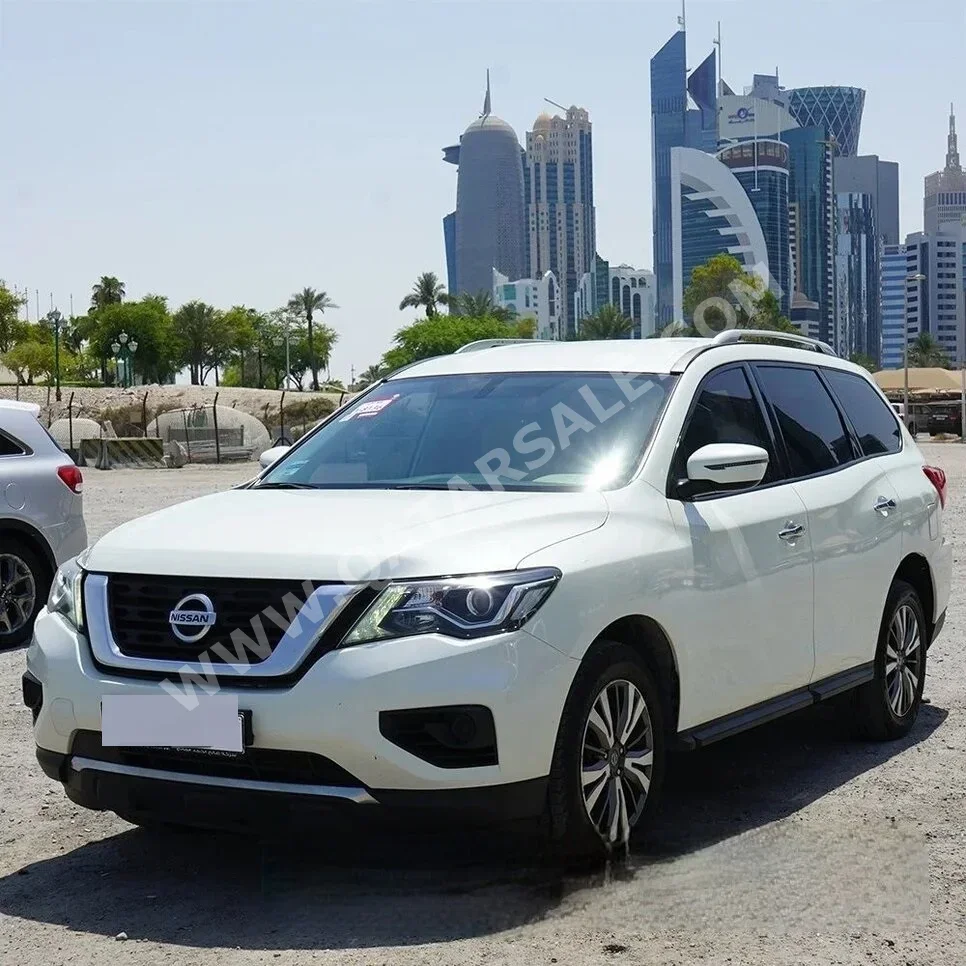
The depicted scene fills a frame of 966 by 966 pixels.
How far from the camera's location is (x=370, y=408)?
6043 millimetres

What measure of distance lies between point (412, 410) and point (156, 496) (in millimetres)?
21354

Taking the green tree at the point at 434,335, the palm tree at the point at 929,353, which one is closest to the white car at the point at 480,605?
the green tree at the point at 434,335

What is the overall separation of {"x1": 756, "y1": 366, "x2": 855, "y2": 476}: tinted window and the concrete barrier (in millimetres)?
36591

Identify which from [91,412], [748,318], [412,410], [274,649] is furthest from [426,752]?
[748,318]

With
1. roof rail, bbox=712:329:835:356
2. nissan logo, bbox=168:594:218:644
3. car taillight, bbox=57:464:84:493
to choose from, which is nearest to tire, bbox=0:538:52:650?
car taillight, bbox=57:464:84:493

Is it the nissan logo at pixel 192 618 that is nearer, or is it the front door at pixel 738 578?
the nissan logo at pixel 192 618

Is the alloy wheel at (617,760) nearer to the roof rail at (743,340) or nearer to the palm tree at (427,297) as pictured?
the roof rail at (743,340)

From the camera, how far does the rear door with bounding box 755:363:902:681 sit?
597 centimetres

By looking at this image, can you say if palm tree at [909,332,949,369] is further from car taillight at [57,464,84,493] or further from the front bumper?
the front bumper

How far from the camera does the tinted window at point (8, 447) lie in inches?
375

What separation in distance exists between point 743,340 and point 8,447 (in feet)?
17.5

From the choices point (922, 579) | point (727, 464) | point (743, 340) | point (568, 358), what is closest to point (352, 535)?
point (727, 464)

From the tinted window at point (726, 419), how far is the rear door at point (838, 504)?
0.16 metres

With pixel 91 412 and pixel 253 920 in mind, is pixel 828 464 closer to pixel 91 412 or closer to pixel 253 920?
pixel 253 920
